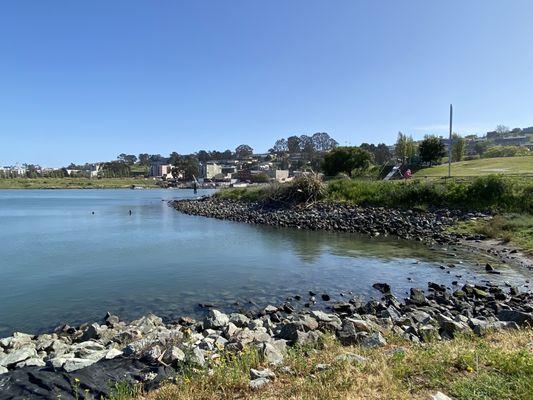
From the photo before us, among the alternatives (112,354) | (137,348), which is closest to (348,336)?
(137,348)

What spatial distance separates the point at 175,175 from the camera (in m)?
182

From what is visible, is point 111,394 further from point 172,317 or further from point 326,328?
point 172,317

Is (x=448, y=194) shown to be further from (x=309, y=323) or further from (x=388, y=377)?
(x=388, y=377)

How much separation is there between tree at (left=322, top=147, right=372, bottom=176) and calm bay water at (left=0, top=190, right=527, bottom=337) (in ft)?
129

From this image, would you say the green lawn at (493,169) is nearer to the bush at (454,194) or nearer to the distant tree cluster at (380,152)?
the bush at (454,194)

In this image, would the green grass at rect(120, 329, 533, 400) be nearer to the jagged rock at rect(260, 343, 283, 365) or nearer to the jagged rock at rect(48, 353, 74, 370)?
the jagged rock at rect(260, 343, 283, 365)

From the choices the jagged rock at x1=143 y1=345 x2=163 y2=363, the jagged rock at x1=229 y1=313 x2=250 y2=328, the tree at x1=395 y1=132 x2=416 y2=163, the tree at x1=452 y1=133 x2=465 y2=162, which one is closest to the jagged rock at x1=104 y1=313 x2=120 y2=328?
the jagged rock at x1=229 y1=313 x2=250 y2=328

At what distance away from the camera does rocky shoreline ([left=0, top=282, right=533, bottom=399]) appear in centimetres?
585

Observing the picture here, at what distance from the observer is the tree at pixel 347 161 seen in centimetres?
6800

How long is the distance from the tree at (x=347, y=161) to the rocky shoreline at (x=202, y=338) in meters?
56.1

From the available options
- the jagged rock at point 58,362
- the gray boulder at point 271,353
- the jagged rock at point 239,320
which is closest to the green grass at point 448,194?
the jagged rock at point 239,320

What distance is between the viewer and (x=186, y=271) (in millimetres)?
17938

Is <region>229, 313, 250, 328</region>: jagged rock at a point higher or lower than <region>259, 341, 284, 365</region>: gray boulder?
lower

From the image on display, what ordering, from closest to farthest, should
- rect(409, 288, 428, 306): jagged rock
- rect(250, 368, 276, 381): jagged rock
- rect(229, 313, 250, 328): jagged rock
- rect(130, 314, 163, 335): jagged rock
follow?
1. rect(250, 368, 276, 381): jagged rock
2. rect(130, 314, 163, 335): jagged rock
3. rect(229, 313, 250, 328): jagged rock
4. rect(409, 288, 428, 306): jagged rock
